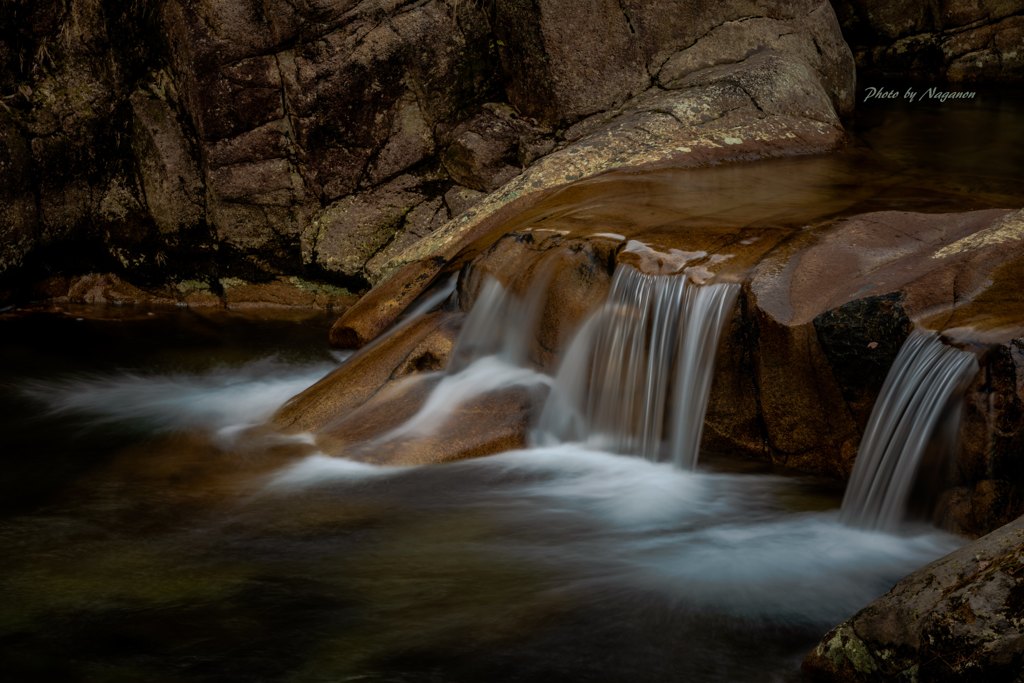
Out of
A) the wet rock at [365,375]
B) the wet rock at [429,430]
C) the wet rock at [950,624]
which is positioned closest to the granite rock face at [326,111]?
the wet rock at [365,375]

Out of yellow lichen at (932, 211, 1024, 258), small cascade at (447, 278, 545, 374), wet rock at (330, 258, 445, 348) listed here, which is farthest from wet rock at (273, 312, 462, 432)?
yellow lichen at (932, 211, 1024, 258)

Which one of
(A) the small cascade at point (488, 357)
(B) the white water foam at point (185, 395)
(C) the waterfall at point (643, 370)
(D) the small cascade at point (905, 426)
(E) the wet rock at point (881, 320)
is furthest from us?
(B) the white water foam at point (185, 395)

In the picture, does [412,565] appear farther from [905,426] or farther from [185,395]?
[185,395]

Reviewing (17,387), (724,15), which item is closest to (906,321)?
(724,15)

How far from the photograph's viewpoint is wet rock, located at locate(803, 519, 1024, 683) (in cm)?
304

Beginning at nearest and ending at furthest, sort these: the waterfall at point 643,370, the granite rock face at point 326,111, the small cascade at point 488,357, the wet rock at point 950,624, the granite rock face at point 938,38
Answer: the wet rock at point 950,624
the waterfall at point 643,370
the small cascade at point 488,357
the granite rock face at point 326,111
the granite rock face at point 938,38

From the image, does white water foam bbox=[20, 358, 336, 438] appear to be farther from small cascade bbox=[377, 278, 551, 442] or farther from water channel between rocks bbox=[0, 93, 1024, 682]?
small cascade bbox=[377, 278, 551, 442]

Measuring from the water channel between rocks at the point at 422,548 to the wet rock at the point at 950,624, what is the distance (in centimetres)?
36

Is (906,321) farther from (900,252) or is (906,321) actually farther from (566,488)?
(566,488)

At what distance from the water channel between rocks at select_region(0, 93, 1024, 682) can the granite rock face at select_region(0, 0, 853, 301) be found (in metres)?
1.90

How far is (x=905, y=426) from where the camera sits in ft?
15.1

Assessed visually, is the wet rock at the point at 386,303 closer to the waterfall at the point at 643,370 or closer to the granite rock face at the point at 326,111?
the granite rock face at the point at 326,111

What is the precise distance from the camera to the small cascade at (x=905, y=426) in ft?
14.4

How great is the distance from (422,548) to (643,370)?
1656 millimetres
